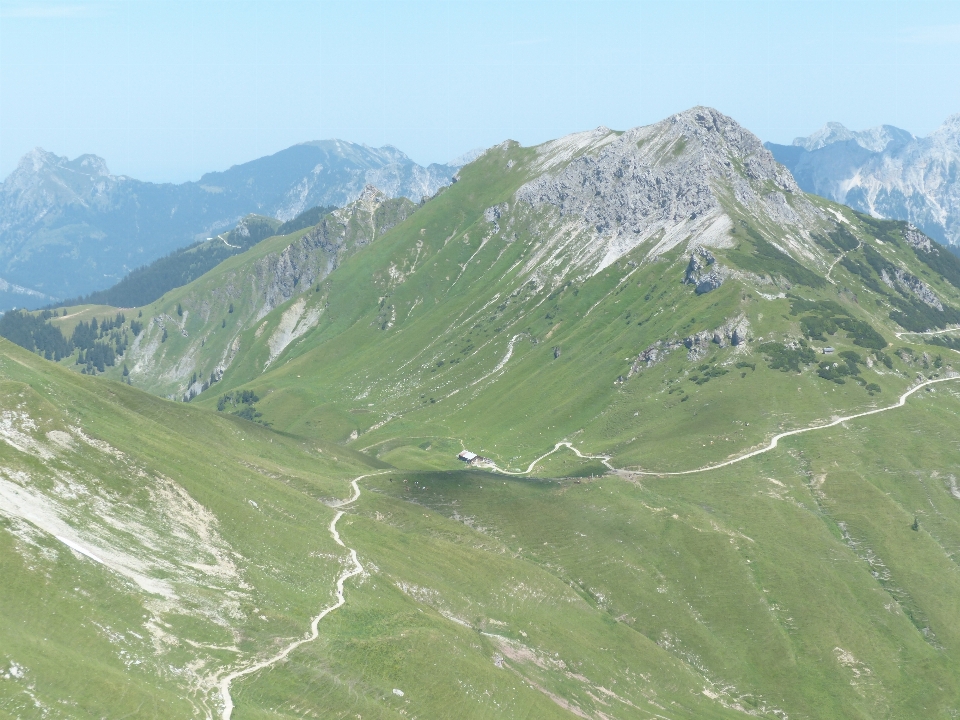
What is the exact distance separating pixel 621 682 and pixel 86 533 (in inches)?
3045

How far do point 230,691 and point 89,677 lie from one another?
1444 centimetres

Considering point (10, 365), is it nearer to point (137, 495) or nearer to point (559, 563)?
point (137, 495)

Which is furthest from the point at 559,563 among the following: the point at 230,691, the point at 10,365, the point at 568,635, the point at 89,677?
the point at 10,365

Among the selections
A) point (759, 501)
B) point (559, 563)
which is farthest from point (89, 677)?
point (759, 501)

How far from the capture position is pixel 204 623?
353 feet

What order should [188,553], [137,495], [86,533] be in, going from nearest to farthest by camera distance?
[86,533] → [188,553] → [137,495]

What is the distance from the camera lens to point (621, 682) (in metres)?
138

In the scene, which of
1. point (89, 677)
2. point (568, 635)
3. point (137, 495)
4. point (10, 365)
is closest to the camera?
point (89, 677)

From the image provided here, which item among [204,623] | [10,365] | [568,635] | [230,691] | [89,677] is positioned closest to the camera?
[89,677]

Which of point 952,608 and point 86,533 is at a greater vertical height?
point 86,533

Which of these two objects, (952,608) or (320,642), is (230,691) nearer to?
(320,642)

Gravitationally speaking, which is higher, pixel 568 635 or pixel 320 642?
pixel 320 642

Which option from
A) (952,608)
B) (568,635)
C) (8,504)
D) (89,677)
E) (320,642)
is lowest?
(952,608)

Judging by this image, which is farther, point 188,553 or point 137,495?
point 137,495
